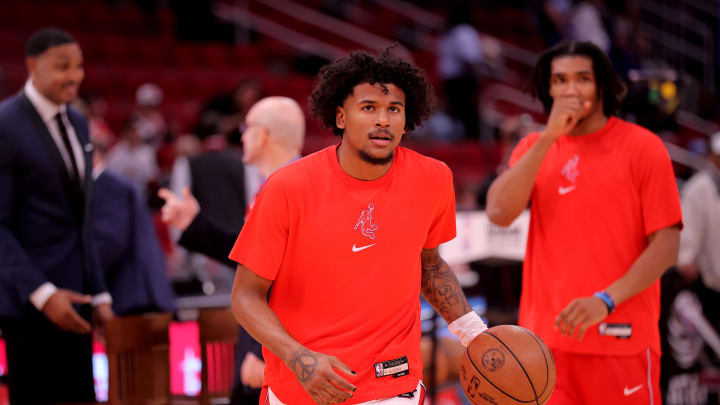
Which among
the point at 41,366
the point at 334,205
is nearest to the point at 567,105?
the point at 334,205

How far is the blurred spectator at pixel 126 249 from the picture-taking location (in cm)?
509

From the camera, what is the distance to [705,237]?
7.36m

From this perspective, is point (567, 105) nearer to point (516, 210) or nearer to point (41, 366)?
point (516, 210)

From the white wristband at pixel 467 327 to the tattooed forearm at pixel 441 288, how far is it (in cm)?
2

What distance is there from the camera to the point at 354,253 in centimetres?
291

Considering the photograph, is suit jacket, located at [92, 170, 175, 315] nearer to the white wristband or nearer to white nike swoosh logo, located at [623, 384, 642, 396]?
the white wristband

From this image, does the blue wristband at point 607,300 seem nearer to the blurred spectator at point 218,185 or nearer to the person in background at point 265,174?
the person in background at point 265,174

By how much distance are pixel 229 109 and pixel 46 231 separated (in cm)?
536

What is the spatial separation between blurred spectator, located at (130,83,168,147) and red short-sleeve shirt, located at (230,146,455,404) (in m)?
7.09

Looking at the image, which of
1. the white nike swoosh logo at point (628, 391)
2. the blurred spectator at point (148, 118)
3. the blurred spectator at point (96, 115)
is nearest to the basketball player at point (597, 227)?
the white nike swoosh logo at point (628, 391)

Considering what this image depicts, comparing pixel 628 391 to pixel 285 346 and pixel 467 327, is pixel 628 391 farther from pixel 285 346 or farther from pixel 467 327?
pixel 285 346

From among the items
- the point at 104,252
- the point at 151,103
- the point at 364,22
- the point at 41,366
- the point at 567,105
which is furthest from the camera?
the point at 364,22

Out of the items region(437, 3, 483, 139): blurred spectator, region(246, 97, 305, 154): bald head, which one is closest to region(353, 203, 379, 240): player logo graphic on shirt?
region(246, 97, 305, 154): bald head

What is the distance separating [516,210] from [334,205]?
1.17m
